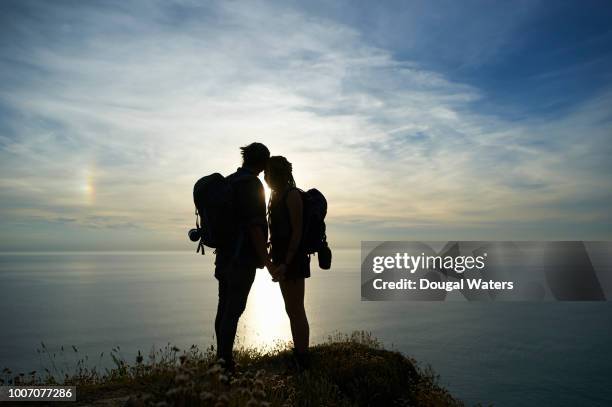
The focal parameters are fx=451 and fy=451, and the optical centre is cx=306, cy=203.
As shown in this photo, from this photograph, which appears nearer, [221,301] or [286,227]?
[221,301]

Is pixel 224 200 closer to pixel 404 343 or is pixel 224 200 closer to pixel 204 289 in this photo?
pixel 404 343

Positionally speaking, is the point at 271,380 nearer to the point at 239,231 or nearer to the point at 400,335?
the point at 239,231

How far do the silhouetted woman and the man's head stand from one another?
1.91ft

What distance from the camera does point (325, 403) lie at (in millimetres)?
6117

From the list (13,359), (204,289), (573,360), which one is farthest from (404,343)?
(204,289)

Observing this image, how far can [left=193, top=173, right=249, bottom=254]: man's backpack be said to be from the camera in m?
5.41

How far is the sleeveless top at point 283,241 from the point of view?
6.34m

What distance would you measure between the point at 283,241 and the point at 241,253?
3.47 ft

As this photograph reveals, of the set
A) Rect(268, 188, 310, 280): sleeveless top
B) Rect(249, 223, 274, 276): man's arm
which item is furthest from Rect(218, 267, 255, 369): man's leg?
Rect(268, 188, 310, 280): sleeveless top

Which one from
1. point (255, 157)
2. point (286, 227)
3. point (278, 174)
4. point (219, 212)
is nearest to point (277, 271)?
point (286, 227)

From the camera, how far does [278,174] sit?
6.36 m

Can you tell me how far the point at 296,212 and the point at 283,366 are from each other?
3.26 m

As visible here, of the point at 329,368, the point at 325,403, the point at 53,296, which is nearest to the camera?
the point at 325,403

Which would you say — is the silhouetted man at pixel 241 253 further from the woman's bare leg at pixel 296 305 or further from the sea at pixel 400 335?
the sea at pixel 400 335
